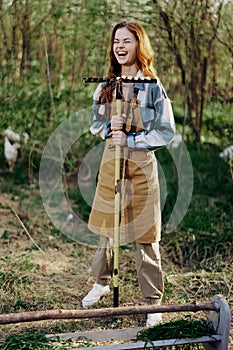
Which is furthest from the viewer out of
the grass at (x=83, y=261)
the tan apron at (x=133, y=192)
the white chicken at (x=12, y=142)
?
the white chicken at (x=12, y=142)

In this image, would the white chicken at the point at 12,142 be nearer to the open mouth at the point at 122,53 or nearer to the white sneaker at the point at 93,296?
the white sneaker at the point at 93,296

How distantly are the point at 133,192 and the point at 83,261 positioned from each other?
1.30 metres

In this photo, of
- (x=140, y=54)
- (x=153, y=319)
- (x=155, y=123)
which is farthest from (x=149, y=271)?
(x=140, y=54)

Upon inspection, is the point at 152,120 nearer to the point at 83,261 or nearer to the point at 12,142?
the point at 83,261

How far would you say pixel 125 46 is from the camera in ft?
11.0

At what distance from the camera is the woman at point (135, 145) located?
11.0 ft

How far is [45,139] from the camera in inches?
247

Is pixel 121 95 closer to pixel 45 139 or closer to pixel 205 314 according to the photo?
pixel 205 314

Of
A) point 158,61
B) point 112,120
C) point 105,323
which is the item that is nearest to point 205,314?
point 105,323

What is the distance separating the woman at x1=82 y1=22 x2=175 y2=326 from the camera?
335 centimetres

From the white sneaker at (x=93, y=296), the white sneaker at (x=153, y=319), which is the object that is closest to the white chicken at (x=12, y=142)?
the white sneaker at (x=93, y=296)

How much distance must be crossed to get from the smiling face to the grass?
59.3 inches

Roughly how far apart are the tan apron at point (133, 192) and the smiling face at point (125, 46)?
0.25 m

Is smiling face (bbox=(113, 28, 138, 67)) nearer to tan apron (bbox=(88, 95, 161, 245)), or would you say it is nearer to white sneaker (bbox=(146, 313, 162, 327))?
→ tan apron (bbox=(88, 95, 161, 245))
